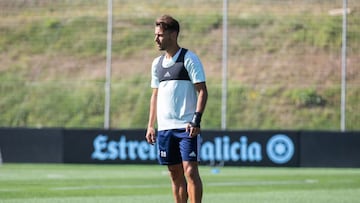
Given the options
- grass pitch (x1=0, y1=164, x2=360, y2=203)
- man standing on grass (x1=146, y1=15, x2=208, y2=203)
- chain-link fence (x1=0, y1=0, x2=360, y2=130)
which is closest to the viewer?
man standing on grass (x1=146, y1=15, x2=208, y2=203)

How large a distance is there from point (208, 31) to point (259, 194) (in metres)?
14.8

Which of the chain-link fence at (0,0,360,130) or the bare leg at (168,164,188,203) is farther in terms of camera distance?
the chain-link fence at (0,0,360,130)

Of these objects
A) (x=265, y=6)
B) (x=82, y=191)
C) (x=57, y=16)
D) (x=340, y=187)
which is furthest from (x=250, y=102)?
(x=82, y=191)

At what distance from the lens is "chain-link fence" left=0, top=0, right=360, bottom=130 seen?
88.5 feet

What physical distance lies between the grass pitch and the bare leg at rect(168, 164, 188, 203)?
9.05 feet

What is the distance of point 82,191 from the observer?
1445 cm

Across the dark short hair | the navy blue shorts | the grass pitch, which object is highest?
the dark short hair

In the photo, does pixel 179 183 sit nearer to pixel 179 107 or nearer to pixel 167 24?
pixel 179 107

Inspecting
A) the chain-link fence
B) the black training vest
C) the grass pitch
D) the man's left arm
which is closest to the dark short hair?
the black training vest

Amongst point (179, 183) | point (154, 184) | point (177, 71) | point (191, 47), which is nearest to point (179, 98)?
point (177, 71)

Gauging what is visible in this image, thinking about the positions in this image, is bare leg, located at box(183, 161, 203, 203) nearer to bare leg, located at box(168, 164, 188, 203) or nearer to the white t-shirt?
bare leg, located at box(168, 164, 188, 203)

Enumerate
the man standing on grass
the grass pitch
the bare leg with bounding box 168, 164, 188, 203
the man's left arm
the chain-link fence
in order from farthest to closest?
the chain-link fence
the grass pitch
the bare leg with bounding box 168, 164, 188, 203
the man standing on grass
the man's left arm

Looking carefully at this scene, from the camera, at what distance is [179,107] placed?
9898 millimetres

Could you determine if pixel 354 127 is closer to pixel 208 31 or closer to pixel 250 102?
pixel 250 102
